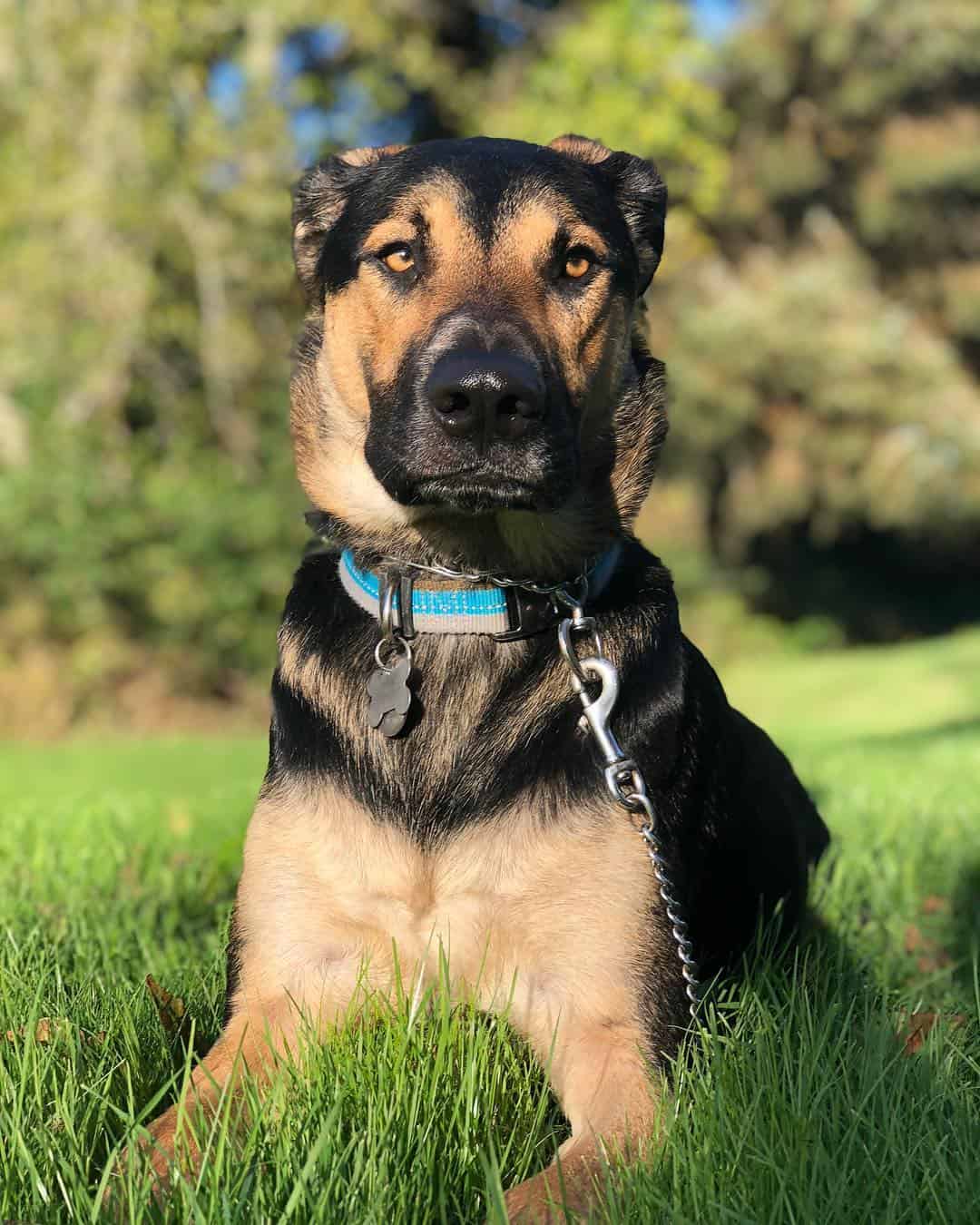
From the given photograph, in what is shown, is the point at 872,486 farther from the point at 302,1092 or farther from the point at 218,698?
the point at 302,1092

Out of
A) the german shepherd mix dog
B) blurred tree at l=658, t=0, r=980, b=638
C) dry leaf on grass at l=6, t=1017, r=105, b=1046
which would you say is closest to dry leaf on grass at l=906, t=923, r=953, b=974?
the german shepherd mix dog

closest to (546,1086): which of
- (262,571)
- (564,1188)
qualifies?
(564,1188)

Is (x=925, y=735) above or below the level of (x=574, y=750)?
below

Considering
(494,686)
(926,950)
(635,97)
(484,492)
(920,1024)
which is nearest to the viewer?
(484,492)

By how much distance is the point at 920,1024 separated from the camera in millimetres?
3082

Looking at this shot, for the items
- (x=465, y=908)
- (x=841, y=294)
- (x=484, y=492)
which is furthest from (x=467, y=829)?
(x=841, y=294)

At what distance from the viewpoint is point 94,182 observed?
14.0 meters

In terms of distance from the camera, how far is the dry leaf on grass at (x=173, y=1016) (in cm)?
298

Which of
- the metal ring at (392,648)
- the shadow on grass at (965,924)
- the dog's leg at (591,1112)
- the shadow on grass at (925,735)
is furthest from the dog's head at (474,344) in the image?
the shadow on grass at (925,735)

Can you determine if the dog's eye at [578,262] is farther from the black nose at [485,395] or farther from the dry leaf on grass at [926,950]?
the dry leaf on grass at [926,950]

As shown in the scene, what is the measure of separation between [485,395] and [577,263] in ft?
Result: 2.51

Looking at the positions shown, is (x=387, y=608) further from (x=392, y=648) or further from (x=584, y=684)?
(x=584, y=684)

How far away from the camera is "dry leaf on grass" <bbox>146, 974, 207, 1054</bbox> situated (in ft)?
9.78

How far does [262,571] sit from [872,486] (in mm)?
12254
